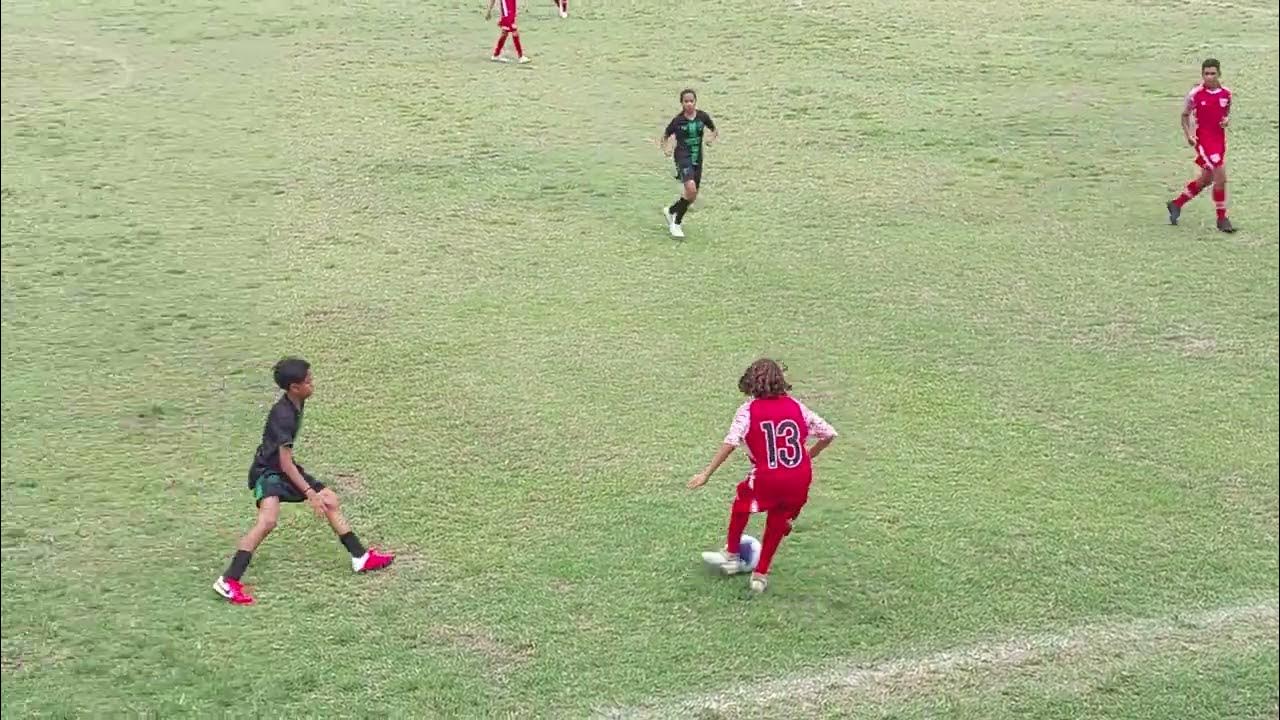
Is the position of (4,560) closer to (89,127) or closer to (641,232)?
(641,232)

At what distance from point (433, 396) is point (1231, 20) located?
59.8 ft

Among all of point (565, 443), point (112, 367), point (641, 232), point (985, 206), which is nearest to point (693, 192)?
point (641, 232)

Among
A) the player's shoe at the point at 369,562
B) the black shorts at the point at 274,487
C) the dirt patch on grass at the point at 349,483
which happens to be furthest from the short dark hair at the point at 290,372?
the dirt patch on grass at the point at 349,483

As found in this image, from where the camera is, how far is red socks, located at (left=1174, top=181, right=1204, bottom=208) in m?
16.7

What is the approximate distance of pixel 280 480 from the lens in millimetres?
9516

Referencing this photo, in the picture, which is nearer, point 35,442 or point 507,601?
point 507,601

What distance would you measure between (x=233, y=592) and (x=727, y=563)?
3173 mm

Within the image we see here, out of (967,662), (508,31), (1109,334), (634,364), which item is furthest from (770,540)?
(508,31)

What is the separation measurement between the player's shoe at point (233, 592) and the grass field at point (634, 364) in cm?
16

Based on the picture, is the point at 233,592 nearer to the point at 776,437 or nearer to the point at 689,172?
the point at 776,437

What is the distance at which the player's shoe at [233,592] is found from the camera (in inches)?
375

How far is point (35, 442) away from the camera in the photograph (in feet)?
40.1

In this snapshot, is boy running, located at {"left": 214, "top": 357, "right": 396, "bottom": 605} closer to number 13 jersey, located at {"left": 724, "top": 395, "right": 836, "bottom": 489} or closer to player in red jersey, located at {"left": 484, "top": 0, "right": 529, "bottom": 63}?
number 13 jersey, located at {"left": 724, "top": 395, "right": 836, "bottom": 489}

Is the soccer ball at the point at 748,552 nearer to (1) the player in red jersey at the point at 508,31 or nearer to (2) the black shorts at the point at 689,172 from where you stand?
(2) the black shorts at the point at 689,172
